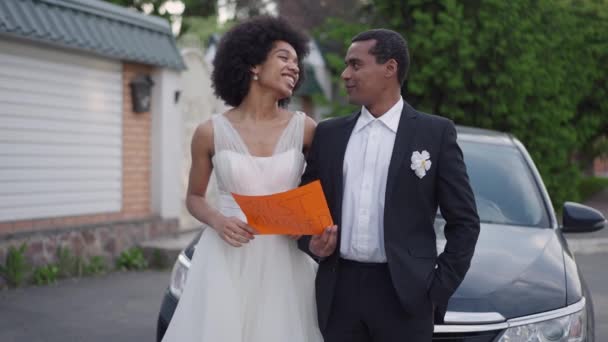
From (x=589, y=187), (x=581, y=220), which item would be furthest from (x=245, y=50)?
(x=589, y=187)

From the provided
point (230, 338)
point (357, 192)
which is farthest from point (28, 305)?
point (357, 192)

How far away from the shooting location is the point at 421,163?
2.84 m

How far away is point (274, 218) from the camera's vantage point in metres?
2.92

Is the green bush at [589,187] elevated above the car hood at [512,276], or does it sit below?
below

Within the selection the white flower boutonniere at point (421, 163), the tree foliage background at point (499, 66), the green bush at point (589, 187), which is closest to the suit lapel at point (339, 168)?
the white flower boutonniere at point (421, 163)

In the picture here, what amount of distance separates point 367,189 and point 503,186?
7.54 ft

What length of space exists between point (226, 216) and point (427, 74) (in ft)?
38.5

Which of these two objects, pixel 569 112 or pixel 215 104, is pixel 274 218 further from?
pixel 569 112

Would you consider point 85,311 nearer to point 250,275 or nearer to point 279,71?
point 250,275

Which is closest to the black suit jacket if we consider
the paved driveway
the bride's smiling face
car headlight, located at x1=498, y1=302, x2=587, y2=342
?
the bride's smiling face

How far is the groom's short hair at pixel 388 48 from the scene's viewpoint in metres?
2.95

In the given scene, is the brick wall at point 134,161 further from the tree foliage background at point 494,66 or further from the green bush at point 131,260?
the tree foliage background at point 494,66

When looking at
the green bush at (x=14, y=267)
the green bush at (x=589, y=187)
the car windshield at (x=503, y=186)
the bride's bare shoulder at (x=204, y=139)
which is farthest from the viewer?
the green bush at (x=589, y=187)

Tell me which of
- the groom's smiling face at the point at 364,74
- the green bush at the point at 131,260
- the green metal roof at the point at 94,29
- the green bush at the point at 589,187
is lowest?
the green bush at the point at 589,187
